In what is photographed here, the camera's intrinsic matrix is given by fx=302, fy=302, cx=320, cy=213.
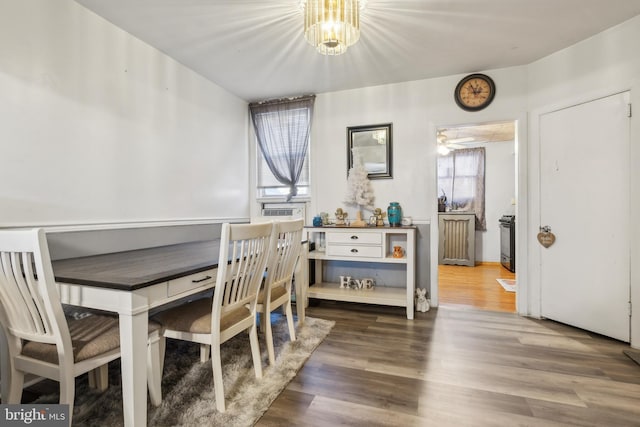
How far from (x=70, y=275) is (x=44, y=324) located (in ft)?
0.72

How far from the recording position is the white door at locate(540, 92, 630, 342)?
7.61 ft

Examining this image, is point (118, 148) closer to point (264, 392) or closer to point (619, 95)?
point (264, 392)

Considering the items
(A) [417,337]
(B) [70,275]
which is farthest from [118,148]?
(A) [417,337]

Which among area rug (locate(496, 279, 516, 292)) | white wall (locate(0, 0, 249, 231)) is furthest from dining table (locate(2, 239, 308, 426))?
area rug (locate(496, 279, 516, 292))

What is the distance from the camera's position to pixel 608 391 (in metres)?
1.69

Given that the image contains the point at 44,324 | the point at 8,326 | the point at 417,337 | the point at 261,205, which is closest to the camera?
the point at 44,324

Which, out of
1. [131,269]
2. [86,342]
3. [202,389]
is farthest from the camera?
[202,389]

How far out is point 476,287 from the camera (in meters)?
4.00

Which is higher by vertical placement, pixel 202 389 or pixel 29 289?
pixel 29 289

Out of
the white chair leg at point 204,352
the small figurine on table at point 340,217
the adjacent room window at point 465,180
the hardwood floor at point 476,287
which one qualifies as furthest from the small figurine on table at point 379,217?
the adjacent room window at point 465,180

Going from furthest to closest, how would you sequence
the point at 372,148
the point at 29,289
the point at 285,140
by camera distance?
the point at 285,140 < the point at 372,148 < the point at 29,289

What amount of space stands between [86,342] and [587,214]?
3497 mm

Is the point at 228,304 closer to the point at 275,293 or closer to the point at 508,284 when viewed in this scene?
the point at 275,293

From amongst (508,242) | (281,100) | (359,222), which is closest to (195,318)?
(359,222)
